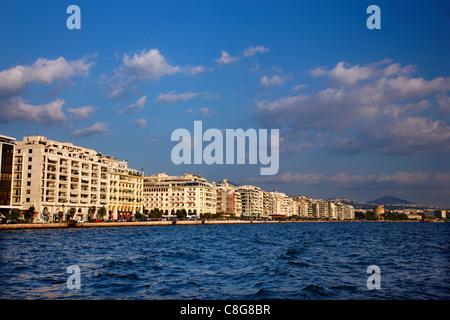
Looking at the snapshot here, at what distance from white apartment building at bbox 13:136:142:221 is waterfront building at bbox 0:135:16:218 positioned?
569cm

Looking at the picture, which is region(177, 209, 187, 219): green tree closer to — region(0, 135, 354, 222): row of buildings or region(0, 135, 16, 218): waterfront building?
region(0, 135, 354, 222): row of buildings

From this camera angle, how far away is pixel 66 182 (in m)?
118

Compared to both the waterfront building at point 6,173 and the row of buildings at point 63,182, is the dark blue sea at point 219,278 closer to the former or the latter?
the waterfront building at point 6,173

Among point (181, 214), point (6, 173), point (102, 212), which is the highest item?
point (6, 173)

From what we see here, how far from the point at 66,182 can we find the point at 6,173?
2029cm

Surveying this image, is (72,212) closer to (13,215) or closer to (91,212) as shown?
(91,212)

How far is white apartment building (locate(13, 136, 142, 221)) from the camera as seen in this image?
107 m

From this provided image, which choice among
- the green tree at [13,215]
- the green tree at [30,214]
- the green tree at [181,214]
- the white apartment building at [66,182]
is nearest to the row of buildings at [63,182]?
the white apartment building at [66,182]

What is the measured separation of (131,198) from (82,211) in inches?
1377

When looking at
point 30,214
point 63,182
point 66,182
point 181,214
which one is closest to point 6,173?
point 30,214

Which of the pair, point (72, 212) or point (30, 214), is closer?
point (30, 214)

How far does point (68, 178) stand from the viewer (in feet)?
390
